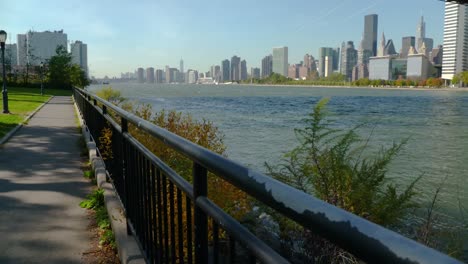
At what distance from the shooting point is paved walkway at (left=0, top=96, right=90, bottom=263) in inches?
164

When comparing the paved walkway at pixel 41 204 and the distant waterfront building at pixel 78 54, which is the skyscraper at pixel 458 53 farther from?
the paved walkway at pixel 41 204

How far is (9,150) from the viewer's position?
9539 millimetres

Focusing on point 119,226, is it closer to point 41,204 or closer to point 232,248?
point 41,204

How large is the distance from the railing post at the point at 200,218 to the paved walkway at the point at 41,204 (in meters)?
2.30

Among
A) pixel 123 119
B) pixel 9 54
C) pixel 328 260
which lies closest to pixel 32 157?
pixel 123 119

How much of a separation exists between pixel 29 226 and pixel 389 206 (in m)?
4.05

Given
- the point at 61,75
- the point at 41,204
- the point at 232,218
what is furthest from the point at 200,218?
the point at 61,75

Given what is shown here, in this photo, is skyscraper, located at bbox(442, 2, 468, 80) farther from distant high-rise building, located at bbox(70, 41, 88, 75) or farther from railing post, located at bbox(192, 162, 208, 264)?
railing post, located at bbox(192, 162, 208, 264)

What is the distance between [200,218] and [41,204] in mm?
4265

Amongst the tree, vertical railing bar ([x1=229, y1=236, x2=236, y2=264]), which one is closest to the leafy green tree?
vertical railing bar ([x1=229, y1=236, x2=236, y2=264])

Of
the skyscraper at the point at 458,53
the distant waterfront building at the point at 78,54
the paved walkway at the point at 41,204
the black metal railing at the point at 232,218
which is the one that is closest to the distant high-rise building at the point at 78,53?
the distant waterfront building at the point at 78,54

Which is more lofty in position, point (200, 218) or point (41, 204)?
point (200, 218)

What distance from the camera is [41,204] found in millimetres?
5621

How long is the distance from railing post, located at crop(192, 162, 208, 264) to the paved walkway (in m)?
2.30
